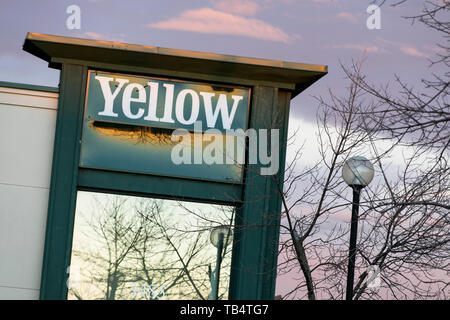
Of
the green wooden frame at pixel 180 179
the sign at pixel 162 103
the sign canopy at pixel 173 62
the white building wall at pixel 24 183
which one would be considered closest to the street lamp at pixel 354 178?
the green wooden frame at pixel 180 179

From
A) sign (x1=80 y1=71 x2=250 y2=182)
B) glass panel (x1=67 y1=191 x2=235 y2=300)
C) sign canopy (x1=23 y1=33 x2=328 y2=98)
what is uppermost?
sign canopy (x1=23 y1=33 x2=328 y2=98)

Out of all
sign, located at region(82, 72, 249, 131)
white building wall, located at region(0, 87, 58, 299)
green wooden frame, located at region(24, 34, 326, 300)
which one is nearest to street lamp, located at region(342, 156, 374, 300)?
green wooden frame, located at region(24, 34, 326, 300)

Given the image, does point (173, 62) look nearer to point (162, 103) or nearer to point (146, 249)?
point (162, 103)

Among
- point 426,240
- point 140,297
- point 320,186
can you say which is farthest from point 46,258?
point 426,240

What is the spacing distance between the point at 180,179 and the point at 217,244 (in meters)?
1.36

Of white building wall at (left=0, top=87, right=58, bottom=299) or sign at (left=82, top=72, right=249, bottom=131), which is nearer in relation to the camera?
white building wall at (left=0, top=87, right=58, bottom=299)

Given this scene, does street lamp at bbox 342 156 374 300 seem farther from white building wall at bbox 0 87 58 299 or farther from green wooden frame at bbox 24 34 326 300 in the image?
white building wall at bbox 0 87 58 299

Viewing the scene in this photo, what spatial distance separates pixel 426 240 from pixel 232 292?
361cm

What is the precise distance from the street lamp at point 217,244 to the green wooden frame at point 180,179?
209 mm

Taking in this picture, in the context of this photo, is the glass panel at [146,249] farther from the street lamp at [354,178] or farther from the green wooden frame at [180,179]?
the street lamp at [354,178]

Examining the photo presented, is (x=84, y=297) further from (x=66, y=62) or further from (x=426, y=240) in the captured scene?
(x=426, y=240)

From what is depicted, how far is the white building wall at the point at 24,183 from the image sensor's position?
14.3 m

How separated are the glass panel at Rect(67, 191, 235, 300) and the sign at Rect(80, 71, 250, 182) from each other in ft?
2.09

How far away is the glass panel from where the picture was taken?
14.4 meters
